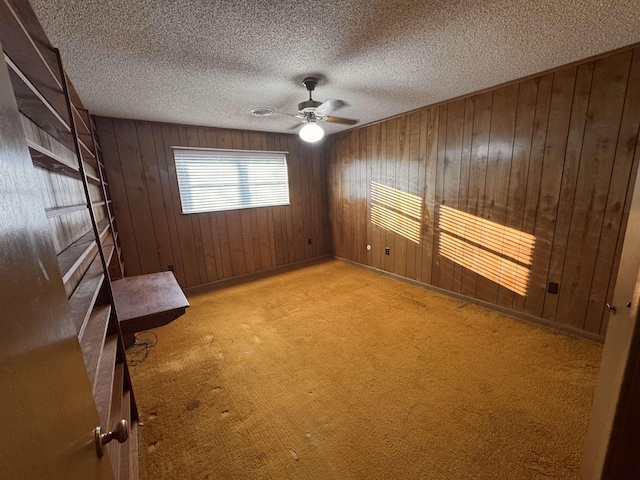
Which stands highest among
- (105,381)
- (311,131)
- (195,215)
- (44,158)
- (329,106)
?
(329,106)

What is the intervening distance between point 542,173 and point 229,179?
11.9 ft

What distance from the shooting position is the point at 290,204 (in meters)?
4.50

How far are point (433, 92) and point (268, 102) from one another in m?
1.65

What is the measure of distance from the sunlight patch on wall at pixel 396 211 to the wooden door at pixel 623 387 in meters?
2.47

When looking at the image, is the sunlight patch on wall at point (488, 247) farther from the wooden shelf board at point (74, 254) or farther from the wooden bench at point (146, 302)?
the wooden shelf board at point (74, 254)

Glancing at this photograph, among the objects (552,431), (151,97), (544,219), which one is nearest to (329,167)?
(151,97)

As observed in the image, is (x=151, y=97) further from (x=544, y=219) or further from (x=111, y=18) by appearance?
(x=544, y=219)

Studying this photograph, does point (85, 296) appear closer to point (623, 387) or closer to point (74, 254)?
point (74, 254)

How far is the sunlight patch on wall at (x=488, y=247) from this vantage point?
8.50 feet

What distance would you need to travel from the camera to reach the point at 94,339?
1.10m

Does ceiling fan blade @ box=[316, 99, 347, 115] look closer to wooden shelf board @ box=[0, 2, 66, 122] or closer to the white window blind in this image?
wooden shelf board @ box=[0, 2, 66, 122]

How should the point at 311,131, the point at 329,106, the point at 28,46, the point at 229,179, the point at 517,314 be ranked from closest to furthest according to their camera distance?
the point at 28,46
the point at 329,106
the point at 311,131
the point at 517,314
the point at 229,179

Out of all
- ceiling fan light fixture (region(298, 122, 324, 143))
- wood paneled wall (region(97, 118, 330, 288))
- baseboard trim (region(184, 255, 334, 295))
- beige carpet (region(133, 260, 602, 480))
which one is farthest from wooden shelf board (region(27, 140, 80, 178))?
baseboard trim (region(184, 255, 334, 295))

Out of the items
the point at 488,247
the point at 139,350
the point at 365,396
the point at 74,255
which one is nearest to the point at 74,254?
the point at 74,255
